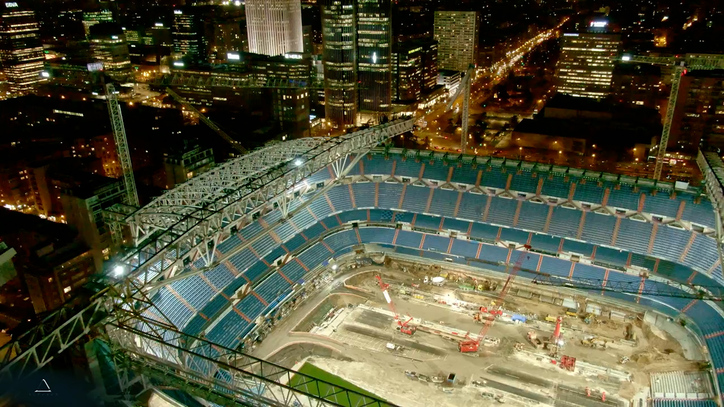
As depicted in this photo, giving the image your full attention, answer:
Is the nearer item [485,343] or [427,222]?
[485,343]

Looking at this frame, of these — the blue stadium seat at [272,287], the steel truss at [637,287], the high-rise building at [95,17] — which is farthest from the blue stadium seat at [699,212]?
the high-rise building at [95,17]

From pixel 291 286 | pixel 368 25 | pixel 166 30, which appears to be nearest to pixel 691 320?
pixel 291 286

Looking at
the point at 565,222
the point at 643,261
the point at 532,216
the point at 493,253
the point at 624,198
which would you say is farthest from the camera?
the point at 532,216

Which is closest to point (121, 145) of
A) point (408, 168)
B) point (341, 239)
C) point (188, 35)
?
point (341, 239)

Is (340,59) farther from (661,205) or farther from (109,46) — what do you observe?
(661,205)

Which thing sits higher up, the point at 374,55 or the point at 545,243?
the point at 374,55

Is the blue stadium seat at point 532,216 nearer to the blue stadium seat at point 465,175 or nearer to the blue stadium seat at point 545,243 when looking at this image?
the blue stadium seat at point 545,243

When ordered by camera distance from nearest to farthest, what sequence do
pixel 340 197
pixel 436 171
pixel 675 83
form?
pixel 436 171 < pixel 340 197 < pixel 675 83
